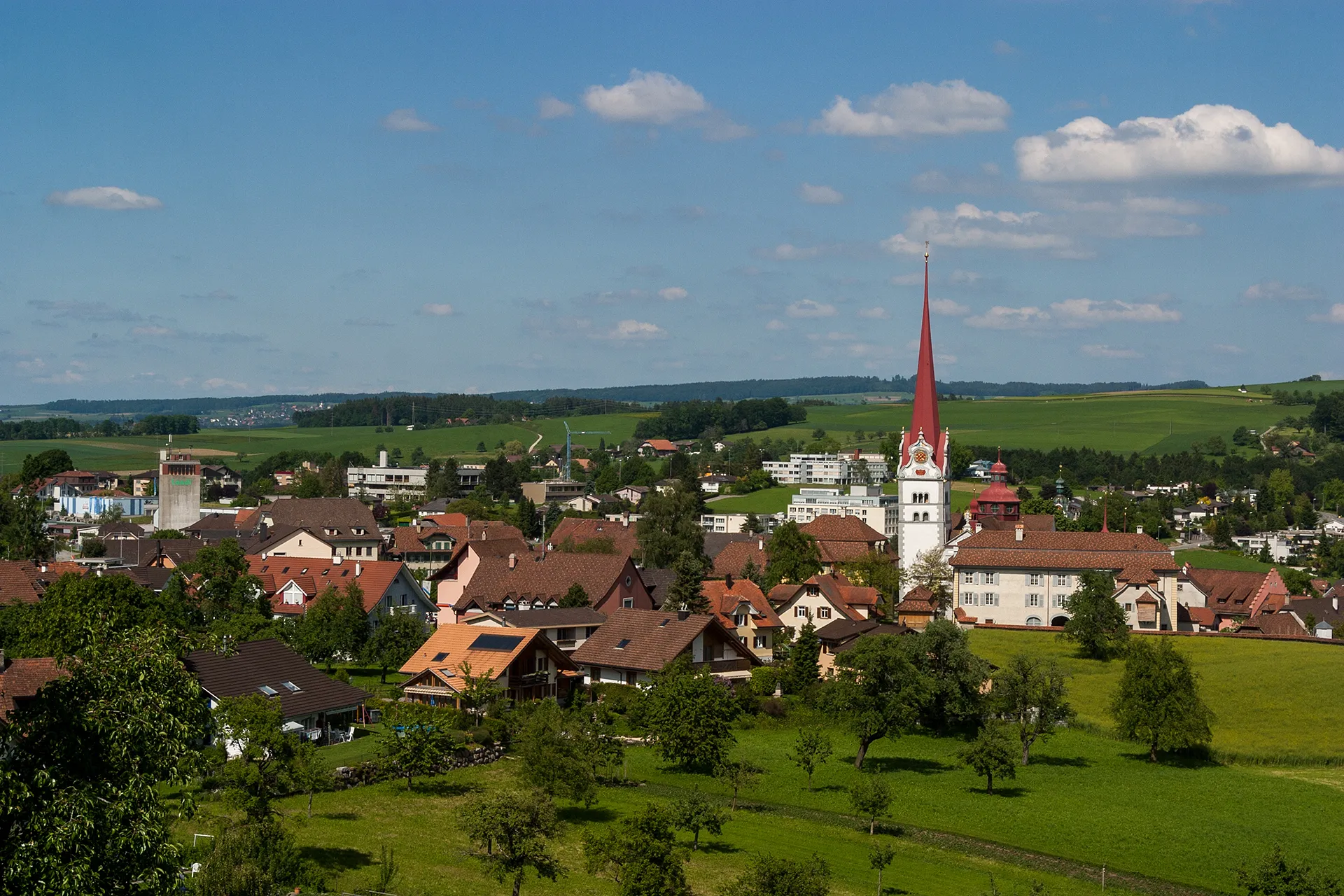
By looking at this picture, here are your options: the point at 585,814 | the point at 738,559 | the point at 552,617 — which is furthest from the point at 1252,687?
the point at 738,559

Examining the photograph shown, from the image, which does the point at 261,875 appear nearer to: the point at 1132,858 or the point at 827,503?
the point at 1132,858

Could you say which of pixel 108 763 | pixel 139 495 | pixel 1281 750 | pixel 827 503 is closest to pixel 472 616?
pixel 1281 750

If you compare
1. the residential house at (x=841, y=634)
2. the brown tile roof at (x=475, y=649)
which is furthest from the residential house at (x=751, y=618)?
the brown tile roof at (x=475, y=649)

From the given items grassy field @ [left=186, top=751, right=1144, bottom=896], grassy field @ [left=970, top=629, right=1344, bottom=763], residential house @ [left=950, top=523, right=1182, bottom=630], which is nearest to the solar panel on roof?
grassy field @ [left=186, top=751, right=1144, bottom=896]

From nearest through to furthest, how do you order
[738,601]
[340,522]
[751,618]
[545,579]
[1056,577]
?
[738,601], [751,618], [545,579], [1056,577], [340,522]

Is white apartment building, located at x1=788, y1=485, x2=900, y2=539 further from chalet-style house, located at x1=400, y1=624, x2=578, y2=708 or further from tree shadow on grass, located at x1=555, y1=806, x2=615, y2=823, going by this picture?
tree shadow on grass, located at x1=555, y1=806, x2=615, y2=823

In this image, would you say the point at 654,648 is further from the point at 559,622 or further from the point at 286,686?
the point at 286,686
